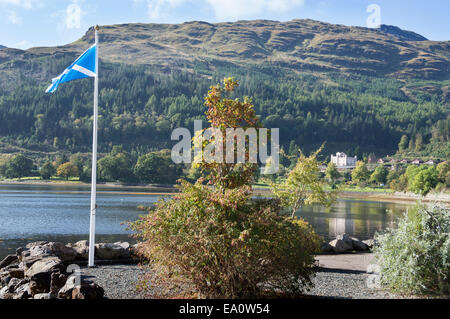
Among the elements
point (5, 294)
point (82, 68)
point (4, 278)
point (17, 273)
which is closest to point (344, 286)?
point (5, 294)

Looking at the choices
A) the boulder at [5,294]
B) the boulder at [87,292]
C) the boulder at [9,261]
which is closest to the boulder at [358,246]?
the boulder at [87,292]

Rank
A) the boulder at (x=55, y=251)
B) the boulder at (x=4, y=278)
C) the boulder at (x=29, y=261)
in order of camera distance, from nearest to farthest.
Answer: the boulder at (x=29, y=261) → the boulder at (x=4, y=278) → the boulder at (x=55, y=251)

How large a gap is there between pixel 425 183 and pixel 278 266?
99365mm

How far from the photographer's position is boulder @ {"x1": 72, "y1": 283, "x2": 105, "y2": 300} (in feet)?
35.4

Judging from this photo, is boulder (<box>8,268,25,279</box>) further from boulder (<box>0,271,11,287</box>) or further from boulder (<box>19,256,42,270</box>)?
boulder (<box>19,256,42,270</box>)

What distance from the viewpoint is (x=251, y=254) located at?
10648 millimetres

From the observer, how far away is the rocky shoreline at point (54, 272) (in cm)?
1130

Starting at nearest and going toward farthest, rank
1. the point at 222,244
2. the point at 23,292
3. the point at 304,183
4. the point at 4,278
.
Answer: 1. the point at 222,244
2. the point at 23,292
3. the point at 4,278
4. the point at 304,183

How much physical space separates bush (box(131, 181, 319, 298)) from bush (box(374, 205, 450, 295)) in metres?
3.24

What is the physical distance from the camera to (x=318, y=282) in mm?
15047

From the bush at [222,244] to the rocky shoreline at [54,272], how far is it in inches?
79.7

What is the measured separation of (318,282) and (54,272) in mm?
8377

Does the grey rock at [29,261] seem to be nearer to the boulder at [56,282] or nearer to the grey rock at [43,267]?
the grey rock at [43,267]

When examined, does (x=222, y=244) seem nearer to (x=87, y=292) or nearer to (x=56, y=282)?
(x=87, y=292)
